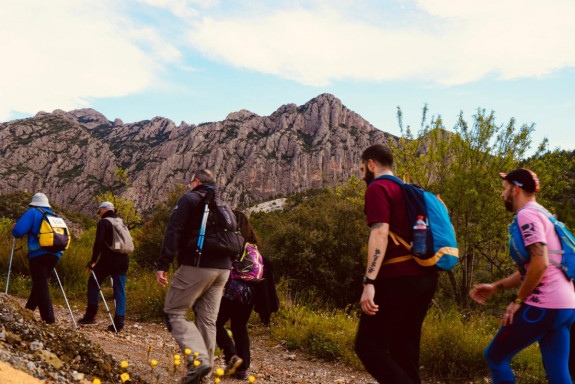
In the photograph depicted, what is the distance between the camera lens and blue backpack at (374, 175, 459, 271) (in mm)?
2502

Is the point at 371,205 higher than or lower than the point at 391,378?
higher

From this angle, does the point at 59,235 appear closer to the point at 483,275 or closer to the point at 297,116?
the point at 483,275

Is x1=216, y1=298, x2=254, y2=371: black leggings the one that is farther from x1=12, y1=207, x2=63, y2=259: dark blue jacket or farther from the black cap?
the black cap

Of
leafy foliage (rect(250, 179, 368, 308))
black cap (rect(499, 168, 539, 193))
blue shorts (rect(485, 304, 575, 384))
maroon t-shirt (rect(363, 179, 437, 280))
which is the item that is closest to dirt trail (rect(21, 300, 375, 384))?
maroon t-shirt (rect(363, 179, 437, 280))

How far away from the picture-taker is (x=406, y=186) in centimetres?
271

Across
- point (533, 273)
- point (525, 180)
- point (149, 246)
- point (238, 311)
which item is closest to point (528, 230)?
point (533, 273)

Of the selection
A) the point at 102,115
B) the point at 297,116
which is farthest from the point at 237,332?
the point at 102,115

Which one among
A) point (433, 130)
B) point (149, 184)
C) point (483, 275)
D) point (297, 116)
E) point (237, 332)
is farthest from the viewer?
point (297, 116)

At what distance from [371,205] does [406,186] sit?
0.30m

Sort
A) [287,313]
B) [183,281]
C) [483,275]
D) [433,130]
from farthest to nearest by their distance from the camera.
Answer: [483,275]
[433,130]
[287,313]
[183,281]

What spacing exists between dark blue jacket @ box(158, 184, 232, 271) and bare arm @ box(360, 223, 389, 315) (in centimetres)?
151

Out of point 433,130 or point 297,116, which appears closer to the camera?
point 433,130

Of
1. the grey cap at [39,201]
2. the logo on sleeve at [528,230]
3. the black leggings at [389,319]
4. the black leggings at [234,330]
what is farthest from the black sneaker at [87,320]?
the logo on sleeve at [528,230]

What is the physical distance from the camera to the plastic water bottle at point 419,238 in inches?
97.9
